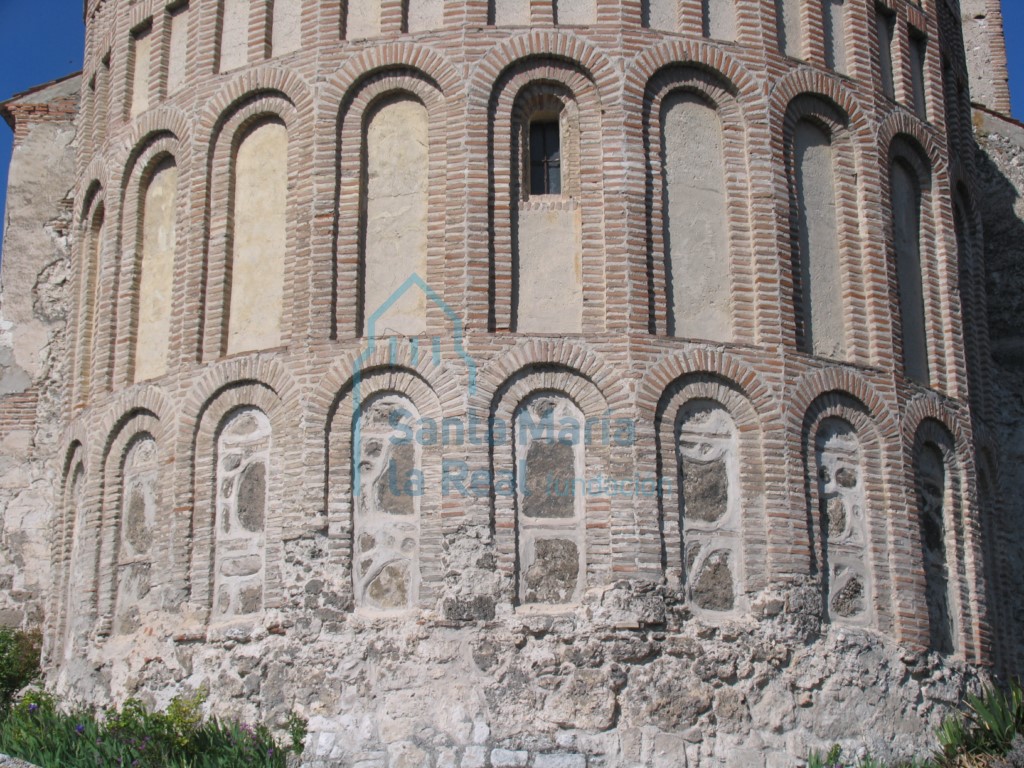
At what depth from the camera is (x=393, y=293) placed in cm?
1306

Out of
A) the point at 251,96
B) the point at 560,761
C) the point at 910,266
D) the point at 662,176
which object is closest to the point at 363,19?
the point at 251,96

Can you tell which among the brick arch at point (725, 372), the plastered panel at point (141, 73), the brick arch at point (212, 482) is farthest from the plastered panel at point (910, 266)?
the plastered panel at point (141, 73)

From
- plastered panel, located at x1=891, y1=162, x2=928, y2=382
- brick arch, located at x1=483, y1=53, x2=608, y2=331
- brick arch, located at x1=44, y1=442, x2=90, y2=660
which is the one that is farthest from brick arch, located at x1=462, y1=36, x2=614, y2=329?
brick arch, located at x1=44, y1=442, x2=90, y2=660

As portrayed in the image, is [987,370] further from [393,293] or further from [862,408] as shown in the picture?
[393,293]

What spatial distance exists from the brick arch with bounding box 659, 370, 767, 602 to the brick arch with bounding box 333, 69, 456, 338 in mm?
2214

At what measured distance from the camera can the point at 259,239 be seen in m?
13.9

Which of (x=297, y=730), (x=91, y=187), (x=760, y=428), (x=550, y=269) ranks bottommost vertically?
(x=297, y=730)

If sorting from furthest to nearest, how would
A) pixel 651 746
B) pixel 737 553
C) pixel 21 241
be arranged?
pixel 21 241
pixel 737 553
pixel 651 746

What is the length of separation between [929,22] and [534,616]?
327 inches

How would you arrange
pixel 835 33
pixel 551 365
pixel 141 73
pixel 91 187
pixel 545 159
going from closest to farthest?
pixel 551 365
pixel 545 159
pixel 835 33
pixel 141 73
pixel 91 187

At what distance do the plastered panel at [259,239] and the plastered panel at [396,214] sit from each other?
927mm

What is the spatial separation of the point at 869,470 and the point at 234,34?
7591 mm

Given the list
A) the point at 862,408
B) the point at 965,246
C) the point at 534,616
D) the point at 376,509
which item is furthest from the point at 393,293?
the point at 965,246

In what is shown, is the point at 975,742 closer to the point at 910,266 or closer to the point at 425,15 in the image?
the point at 910,266
